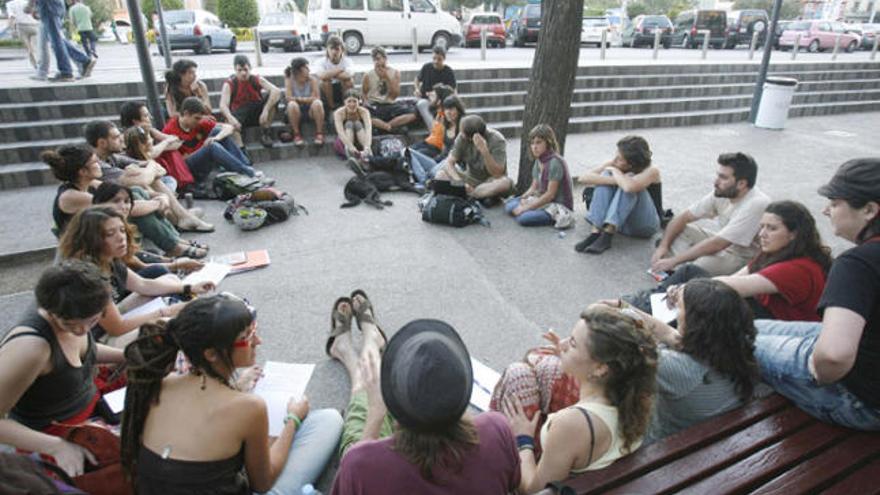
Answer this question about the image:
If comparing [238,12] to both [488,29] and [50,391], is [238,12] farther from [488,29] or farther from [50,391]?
[50,391]

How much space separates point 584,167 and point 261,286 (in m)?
4.84

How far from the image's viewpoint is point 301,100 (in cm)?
746

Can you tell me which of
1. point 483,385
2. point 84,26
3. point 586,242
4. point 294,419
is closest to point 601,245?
point 586,242

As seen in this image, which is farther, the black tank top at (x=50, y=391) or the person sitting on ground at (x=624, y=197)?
the person sitting on ground at (x=624, y=197)

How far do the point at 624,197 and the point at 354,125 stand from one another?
387 cm

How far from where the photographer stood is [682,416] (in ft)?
6.89

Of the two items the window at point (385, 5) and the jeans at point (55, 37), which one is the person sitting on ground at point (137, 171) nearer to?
the jeans at point (55, 37)

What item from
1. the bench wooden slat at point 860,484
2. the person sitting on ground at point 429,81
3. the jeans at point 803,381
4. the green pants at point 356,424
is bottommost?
the green pants at point 356,424

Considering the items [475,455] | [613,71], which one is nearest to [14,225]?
[475,455]

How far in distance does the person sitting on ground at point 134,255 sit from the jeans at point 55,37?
5415 millimetres

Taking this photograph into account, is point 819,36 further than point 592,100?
Yes

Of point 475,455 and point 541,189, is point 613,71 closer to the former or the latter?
point 541,189

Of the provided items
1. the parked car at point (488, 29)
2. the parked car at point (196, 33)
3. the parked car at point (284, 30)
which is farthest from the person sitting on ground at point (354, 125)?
the parked car at point (488, 29)

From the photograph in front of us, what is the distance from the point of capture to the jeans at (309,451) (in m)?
2.14
